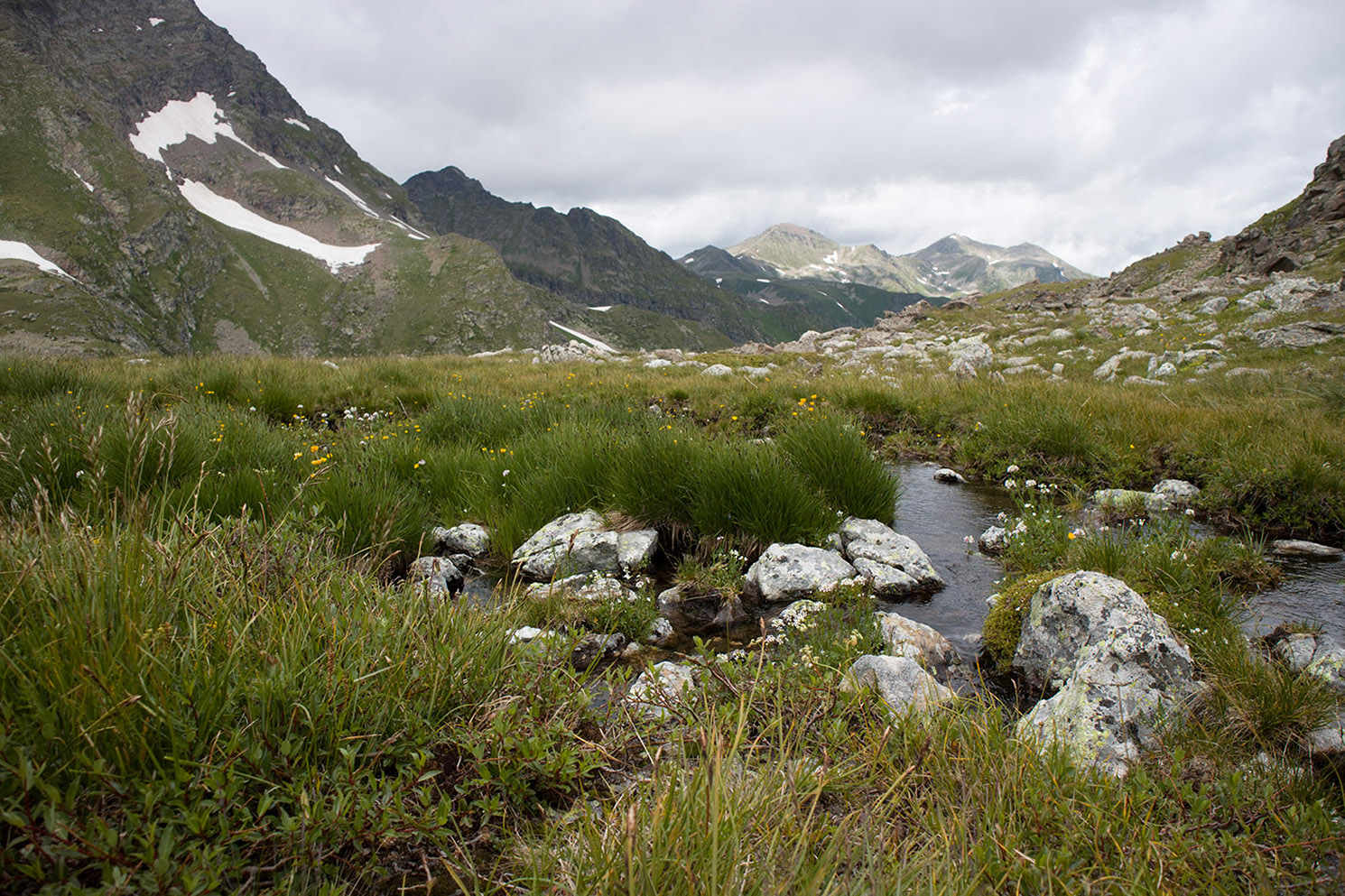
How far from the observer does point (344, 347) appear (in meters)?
186

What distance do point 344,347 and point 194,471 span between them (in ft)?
682

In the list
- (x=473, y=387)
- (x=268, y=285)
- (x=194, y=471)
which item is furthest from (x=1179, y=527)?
(x=268, y=285)

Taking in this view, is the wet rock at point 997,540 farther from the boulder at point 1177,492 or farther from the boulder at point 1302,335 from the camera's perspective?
the boulder at point 1302,335

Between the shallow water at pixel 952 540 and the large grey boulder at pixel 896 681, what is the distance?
44.9 inches

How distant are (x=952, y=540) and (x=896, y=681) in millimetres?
3645

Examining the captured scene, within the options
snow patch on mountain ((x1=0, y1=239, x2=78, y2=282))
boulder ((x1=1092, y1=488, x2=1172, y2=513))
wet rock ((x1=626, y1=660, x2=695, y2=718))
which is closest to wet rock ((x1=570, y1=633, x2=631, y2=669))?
wet rock ((x1=626, y1=660, x2=695, y2=718))

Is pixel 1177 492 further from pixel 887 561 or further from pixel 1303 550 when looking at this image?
pixel 887 561

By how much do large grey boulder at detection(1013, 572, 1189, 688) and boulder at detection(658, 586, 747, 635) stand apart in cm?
207

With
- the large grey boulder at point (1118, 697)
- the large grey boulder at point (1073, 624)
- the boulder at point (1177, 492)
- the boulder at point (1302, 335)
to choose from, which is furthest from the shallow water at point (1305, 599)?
the boulder at point (1302, 335)

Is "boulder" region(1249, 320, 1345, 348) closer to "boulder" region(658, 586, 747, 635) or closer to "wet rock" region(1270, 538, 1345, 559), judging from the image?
"wet rock" region(1270, 538, 1345, 559)

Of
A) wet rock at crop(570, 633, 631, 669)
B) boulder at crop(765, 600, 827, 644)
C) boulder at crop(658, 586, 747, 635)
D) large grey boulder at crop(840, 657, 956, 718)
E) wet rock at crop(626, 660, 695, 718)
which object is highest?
wet rock at crop(626, 660, 695, 718)

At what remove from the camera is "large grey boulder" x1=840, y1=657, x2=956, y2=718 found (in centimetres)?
299

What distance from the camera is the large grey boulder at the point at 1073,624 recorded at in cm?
329

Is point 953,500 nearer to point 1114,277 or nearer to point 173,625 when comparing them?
point 173,625
